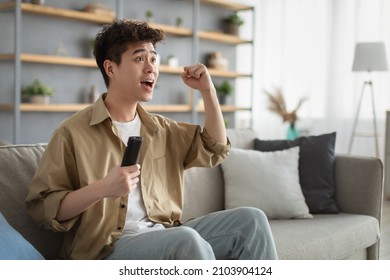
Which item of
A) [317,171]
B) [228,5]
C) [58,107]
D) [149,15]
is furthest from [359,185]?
[228,5]

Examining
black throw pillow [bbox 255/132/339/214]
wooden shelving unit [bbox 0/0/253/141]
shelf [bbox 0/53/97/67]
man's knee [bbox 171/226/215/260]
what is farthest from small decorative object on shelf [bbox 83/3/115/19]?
man's knee [bbox 171/226/215/260]

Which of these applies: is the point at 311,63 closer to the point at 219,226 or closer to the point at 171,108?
the point at 171,108

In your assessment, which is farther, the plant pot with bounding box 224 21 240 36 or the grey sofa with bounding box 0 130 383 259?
the plant pot with bounding box 224 21 240 36

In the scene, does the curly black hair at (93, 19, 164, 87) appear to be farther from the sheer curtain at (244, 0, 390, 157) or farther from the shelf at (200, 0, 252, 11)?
the sheer curtain at (244, 0, 390, 157)

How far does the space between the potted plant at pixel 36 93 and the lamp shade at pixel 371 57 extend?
2768 millimetres

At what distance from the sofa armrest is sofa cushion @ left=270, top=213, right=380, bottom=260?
6cm

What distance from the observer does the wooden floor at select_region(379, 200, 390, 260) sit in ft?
10.0

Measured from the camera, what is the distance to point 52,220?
1.61 meters

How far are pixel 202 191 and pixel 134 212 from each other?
0.78 metres

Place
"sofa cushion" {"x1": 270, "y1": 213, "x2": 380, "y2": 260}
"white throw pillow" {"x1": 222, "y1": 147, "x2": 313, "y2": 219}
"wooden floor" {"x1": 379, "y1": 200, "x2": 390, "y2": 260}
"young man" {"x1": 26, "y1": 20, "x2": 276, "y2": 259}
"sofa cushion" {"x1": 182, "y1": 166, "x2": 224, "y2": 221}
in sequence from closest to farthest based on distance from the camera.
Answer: "young man" {"x1": 26, "y1": 20, "x2": 276, "y2": 259} → "sofa cushion" {"x1": 270, "y1": 213, "x2": 380, "y2": 260} → "sofa cushion" {"x1": 182, "y1": 166, "x2": 224, "y2": 221} → "white throw pillow" {"x1": 222, "y1": 147, "x2": 313, "y2": 219} → "wooden floor" {"x1": 379, "y1": 200, "x2": 390, "y2": 260}

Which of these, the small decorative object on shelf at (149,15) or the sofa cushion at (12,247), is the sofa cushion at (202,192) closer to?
the sofa cushion at (12,247)

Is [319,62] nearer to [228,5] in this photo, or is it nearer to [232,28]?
[232,28]

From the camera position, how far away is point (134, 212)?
5.74 ft
